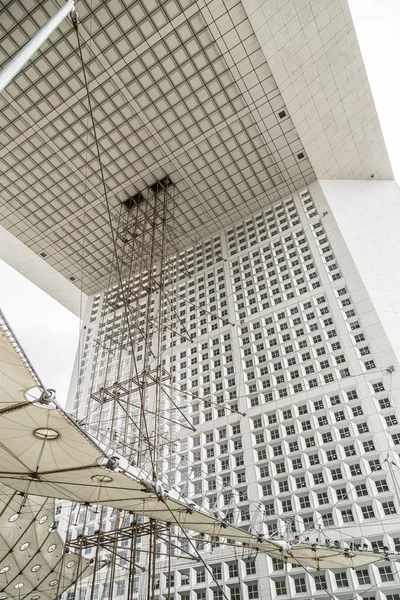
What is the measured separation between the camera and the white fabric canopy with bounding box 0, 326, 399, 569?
301 inches

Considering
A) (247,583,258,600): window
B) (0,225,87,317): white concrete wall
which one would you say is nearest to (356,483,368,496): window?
(247,583,258,600): window

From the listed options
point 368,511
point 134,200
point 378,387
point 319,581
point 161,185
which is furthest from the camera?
point 134,200

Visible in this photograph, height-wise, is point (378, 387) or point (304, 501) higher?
point (378, 387)

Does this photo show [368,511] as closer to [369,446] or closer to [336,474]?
[336,474]

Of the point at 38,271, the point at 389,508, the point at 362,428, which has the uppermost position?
the point at 38,271

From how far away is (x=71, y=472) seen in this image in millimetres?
9219

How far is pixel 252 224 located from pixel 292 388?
1151cm

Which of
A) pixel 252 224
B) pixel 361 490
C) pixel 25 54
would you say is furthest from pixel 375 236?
pixel 25 54

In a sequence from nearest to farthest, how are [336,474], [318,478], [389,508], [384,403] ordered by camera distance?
1. [389,508]
2. [336,474]
3. [318,478]
4. [384,403]

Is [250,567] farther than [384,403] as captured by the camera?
No

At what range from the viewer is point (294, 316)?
21.7 metres

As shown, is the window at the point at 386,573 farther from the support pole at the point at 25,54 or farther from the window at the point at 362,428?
the support pole at the point at 25,54

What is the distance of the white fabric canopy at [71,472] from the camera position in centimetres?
765

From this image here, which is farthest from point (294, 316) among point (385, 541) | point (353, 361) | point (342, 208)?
point (385, 541)
